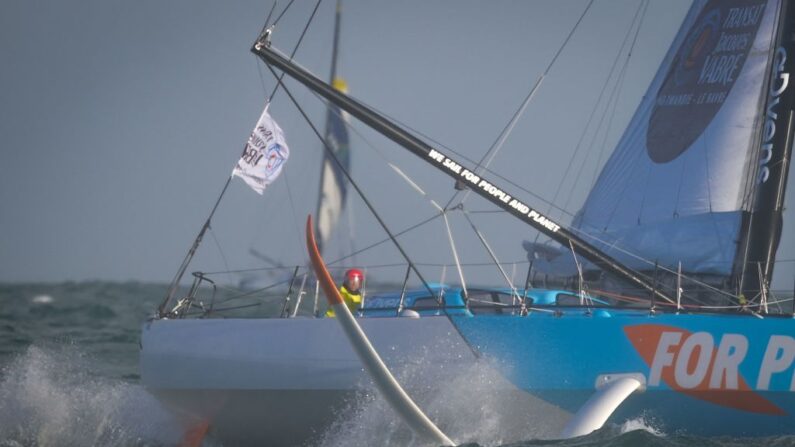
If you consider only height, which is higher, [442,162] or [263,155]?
[442,162]

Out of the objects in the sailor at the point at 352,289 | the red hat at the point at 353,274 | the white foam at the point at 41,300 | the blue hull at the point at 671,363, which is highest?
the blue hull at the point at 671,363

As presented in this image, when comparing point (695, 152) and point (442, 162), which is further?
point (695, 152)

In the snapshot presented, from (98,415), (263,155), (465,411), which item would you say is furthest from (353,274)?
(98,415)

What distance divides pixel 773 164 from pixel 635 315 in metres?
2.25

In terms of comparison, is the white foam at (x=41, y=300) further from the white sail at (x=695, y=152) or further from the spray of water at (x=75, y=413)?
the white sail at (x=695, y=152)

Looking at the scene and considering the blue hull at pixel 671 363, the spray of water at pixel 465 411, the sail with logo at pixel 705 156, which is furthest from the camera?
the sail with logo at pixel 705 156

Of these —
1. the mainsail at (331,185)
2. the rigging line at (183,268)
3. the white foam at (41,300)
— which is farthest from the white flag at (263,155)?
the white foam at (41,300)

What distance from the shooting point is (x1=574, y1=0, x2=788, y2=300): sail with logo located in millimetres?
10234

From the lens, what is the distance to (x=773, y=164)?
10117 mm

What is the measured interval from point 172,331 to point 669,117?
5.06 m

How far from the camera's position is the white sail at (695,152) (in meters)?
10.7

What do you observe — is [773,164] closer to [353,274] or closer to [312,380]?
[353,274]

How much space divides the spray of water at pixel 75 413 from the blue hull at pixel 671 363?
10.4ft

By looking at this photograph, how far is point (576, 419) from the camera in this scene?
330 inches
